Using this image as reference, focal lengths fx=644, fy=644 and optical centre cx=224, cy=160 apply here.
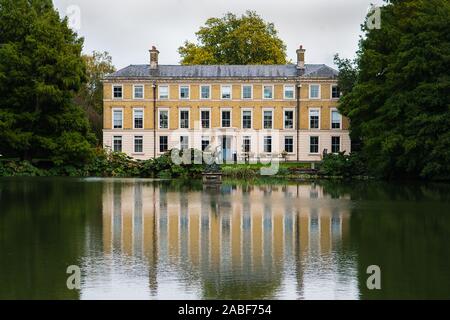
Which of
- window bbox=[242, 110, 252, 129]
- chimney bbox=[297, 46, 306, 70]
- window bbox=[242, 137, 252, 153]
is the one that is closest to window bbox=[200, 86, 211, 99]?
window bbox=[242, 110, 252, 129]

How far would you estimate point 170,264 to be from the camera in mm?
11125

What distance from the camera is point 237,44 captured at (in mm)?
68812

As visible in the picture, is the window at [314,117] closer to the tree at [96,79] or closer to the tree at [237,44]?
the tree at [237,44]

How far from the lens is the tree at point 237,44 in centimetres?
6788

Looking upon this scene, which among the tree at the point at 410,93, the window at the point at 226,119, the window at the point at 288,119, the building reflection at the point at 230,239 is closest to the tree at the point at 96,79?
the window at the point at 226,119

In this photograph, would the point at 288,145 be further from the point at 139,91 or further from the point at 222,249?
the point at 222,249

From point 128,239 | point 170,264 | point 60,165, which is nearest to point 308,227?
point 128,239

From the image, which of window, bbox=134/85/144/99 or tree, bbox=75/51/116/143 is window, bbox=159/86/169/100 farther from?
tree, bbox=75/51/116/143

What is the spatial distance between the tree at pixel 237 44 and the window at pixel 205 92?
9411 mm

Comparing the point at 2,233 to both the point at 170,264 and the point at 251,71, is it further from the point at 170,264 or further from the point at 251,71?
the point at 251,71

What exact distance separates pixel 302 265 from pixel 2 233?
282 inches
